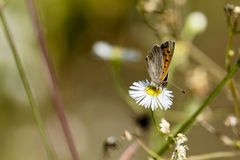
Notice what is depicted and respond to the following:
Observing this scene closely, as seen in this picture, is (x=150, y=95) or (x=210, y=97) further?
(x=210, y=97)

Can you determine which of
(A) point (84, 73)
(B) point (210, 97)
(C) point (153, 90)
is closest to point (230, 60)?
(B) point (210, 97)

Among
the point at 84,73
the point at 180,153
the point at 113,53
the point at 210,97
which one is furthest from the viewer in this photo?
the point at 84,73

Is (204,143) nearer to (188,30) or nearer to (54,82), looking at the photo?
(188,30)

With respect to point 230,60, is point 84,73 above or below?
below

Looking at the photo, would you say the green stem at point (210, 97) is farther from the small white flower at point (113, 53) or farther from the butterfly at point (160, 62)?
the small white flower at point (113, 53)

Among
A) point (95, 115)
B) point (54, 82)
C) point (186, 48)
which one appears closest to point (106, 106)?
point (95, 115)

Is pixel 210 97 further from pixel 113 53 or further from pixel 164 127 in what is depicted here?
pixel 113 53

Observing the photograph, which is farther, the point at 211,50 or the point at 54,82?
the point at 211,50
